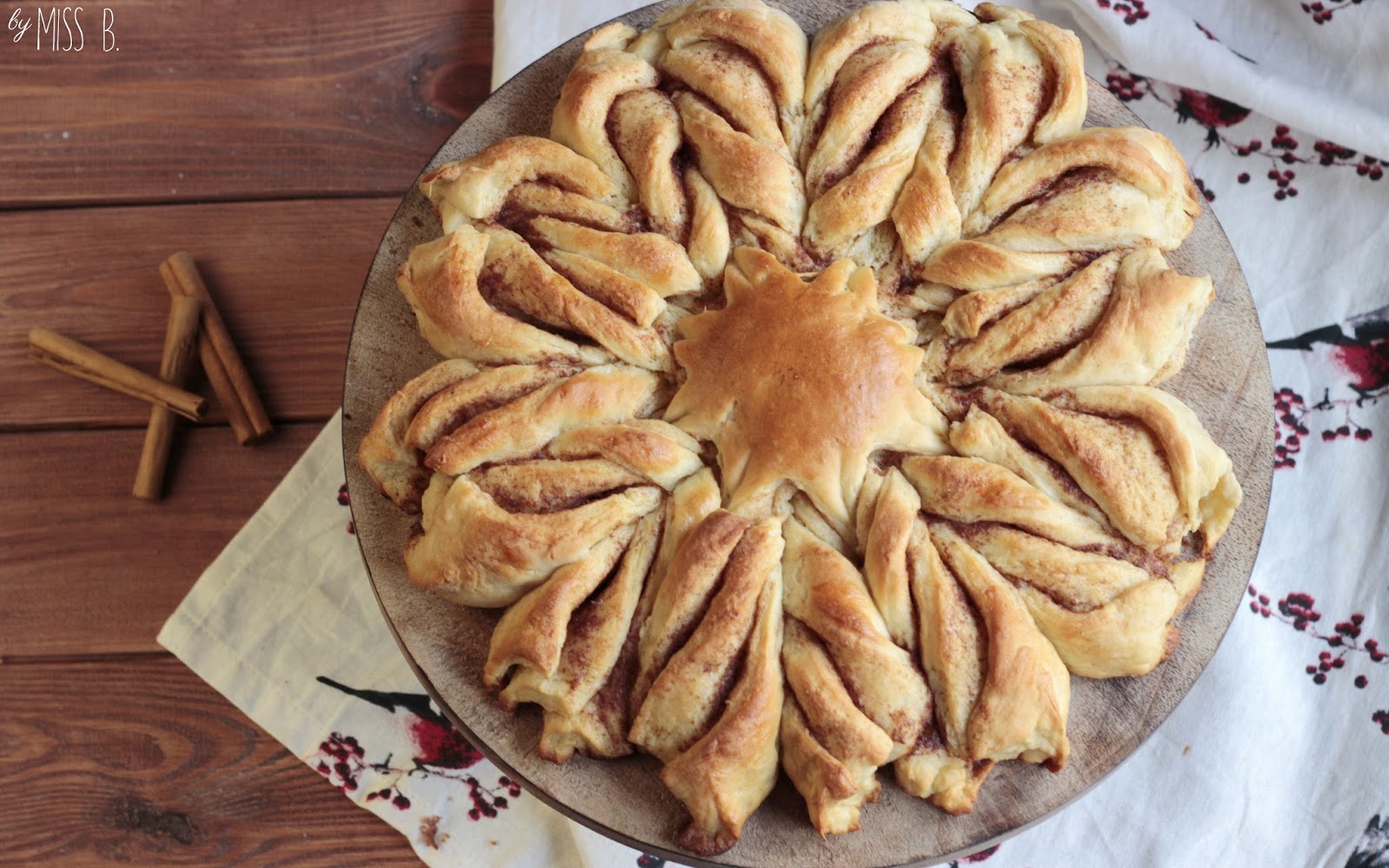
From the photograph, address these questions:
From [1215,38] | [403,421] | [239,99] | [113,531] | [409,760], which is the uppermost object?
[1215,38]

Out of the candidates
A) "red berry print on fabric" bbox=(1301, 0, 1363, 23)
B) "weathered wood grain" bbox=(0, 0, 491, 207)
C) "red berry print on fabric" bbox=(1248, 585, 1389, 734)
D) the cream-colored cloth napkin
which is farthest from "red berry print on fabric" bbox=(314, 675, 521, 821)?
"red berry print on fabric" bbox=(1301, 0, 1363, 23)

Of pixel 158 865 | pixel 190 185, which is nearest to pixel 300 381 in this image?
pixel 190 185

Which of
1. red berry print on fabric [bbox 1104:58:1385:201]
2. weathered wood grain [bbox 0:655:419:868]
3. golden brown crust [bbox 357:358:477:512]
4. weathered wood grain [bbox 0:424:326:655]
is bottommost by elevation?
weathered wood grain [bbox 0:655:419:868]

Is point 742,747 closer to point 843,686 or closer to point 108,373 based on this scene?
point 843,686

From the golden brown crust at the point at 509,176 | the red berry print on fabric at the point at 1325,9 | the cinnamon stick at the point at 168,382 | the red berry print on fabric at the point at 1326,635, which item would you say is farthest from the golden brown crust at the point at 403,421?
the red berry print on fabric at the point at 1325,9

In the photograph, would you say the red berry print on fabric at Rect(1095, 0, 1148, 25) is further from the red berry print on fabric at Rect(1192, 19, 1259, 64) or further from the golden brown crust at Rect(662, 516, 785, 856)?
the golden brown crust at Rect(662, 516, 785, 856)

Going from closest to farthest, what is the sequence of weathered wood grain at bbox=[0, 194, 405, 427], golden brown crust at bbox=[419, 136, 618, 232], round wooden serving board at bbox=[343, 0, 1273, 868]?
1. round wooden serving board at bbox=[343, 0, 1273, 868]
2. golden brown crust at bbox=[419, 136, 618, 232]
3. weathered wood grain at bbox=[0, 194, 405, 427]

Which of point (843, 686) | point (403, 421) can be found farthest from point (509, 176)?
point (843, 686)
